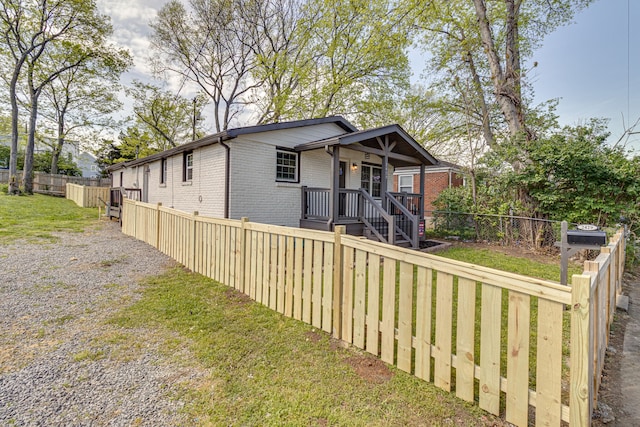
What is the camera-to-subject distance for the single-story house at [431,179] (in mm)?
17812

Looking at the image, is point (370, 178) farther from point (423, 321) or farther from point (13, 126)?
point (13, 126)

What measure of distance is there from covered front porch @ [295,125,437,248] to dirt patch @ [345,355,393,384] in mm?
5572

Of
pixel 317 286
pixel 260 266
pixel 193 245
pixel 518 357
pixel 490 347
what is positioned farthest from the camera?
pixel 193 245

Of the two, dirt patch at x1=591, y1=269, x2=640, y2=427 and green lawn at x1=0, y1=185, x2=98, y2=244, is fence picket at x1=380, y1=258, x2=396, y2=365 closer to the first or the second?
dirt patch at x1=591, y1=269, x2=640, y2=427

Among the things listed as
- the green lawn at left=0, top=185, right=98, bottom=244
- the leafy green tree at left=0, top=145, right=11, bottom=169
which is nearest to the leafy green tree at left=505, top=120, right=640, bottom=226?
the green lawn at left=0, top=185, right=98, bottom=244

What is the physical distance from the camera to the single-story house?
1781cm

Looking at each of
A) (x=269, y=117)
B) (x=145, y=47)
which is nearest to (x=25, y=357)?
(x=269, y=117)

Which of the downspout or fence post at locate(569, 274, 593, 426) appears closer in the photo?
fence post at locate(569, 274, 593, 426)

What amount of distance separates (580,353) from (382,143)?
8.46m

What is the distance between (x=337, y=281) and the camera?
10.5ft

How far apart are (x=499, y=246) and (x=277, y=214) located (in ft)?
25.0

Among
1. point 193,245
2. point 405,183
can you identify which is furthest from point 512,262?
point 405,183

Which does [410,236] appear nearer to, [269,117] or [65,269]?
[65,269]

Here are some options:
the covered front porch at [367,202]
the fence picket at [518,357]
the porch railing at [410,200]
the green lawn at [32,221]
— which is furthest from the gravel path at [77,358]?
the porch railing at [410,200]
